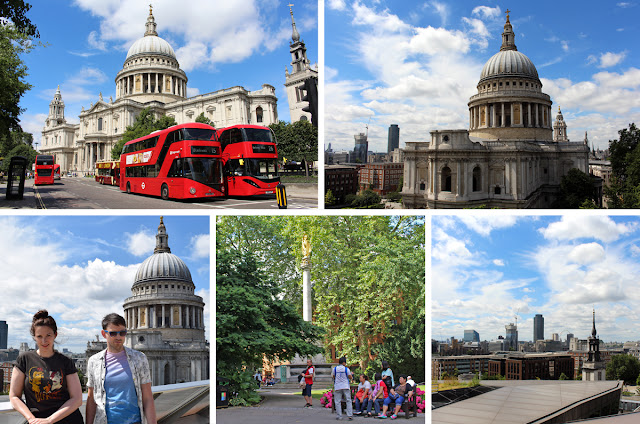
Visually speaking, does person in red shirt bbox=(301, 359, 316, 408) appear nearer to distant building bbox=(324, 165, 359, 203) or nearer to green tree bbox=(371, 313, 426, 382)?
green tree bbox=(371, 313, 426, 382)

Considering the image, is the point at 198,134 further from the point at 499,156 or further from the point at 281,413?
the point at 499,156

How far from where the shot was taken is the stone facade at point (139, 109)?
15.4m

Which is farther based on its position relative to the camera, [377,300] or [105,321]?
[377,300]

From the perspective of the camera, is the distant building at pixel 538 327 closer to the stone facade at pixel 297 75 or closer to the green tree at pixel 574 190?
the stone facade at pixel 297 75

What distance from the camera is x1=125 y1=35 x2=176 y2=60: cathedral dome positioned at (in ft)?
42.4

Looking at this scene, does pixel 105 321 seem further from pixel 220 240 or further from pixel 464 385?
pixel 464 385

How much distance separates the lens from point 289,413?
7.80 m

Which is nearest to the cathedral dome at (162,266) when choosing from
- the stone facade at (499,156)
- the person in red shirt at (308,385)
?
the person in red shirt at (308,385)

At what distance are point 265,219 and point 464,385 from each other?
4.70m

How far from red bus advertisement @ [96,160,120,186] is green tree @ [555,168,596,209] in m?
16.2

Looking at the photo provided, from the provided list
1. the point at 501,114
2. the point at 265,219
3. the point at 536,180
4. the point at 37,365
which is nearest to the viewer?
the point at 37,365

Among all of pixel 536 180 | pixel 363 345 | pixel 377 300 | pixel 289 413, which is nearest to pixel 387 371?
pixel 363 345

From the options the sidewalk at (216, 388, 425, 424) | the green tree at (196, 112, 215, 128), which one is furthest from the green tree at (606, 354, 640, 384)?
the green tree at (196, 112, 215, 128)

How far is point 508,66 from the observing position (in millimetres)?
22594
